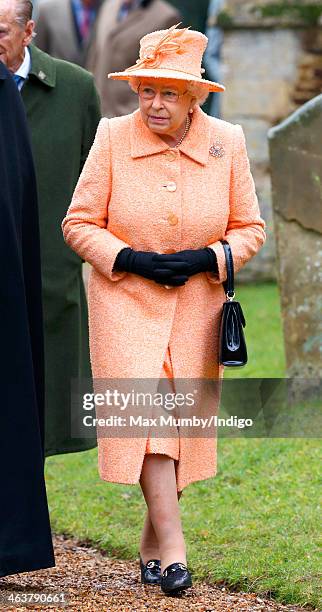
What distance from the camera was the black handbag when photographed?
4.95 m

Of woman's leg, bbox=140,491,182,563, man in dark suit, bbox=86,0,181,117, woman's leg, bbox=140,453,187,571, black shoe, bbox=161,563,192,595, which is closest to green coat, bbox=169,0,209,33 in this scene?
man in dark suit, bbox=86,0,181,117

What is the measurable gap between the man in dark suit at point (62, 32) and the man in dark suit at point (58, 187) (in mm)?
5768

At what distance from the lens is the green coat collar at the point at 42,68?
18.7 feet

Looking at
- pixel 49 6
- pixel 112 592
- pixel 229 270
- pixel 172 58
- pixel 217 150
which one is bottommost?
pixel 112 592

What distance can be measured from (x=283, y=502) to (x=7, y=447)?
1.62m

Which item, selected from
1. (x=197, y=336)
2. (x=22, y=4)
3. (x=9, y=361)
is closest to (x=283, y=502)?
(x=197, y=336)

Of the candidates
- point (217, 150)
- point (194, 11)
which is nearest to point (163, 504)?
point (217, 150)

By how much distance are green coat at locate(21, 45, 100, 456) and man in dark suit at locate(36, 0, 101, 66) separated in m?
5.77

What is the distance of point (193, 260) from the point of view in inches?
193

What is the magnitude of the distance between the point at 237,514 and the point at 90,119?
1.57 metres

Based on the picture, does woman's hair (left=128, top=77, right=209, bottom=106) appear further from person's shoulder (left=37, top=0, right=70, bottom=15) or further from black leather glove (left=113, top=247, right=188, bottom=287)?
person's shoulder (left=37, top=0, right=70, bottom=15)

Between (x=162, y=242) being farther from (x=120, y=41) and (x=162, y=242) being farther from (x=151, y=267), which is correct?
(x=120, y=41)

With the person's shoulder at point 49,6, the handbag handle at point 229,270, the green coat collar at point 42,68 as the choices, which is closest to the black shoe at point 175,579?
the handbag handle at point 229,270

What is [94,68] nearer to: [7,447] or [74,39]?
[74,39]
